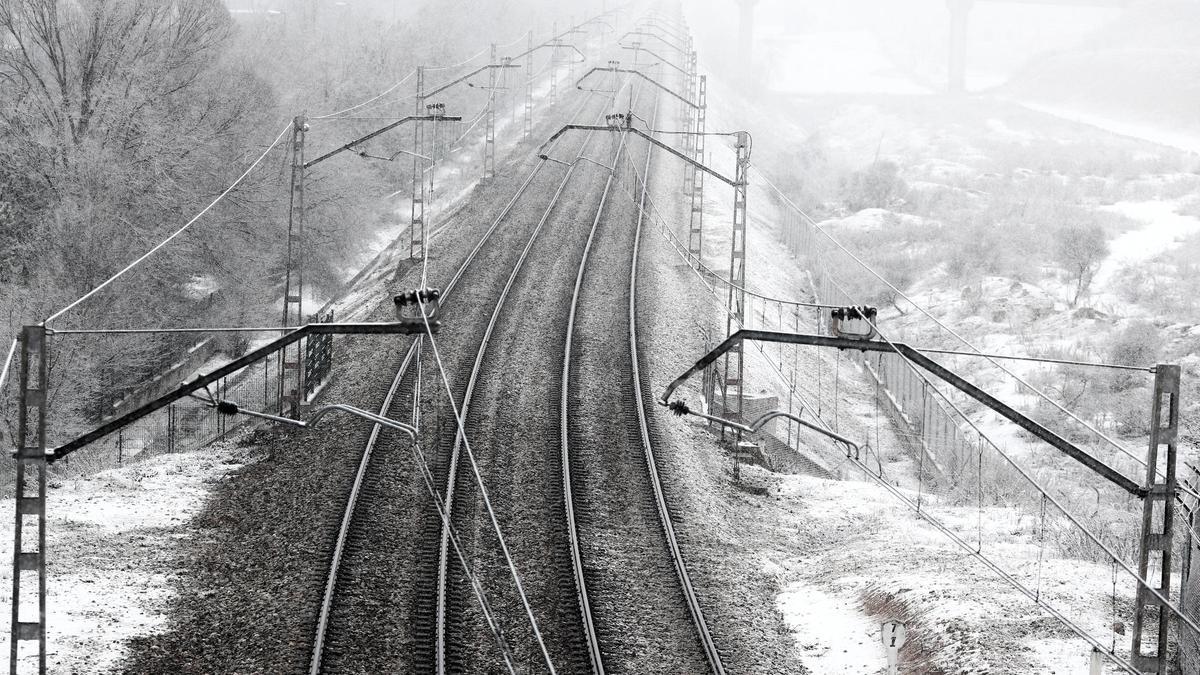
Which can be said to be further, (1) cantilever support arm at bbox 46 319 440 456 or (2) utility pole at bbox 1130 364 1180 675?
(1) cantilever support arm at bbox 46 319 440 456

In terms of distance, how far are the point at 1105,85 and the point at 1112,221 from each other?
260 ft

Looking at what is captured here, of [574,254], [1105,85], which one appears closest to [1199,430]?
[574,254]

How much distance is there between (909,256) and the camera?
50250 millimetres

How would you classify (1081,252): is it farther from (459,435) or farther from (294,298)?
(459,435)

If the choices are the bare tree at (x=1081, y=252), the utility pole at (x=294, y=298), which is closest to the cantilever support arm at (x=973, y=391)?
the utility pole at (x=294, y=298)

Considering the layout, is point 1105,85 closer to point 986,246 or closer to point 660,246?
point 986,246

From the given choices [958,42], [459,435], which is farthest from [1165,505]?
[958,42]

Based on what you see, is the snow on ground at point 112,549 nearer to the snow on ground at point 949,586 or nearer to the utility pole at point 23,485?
the utility pole at point 23,485

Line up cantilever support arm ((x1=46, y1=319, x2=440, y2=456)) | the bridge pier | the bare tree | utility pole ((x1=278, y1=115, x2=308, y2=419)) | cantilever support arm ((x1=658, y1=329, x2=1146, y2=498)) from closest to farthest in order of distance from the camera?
1. cantilever support arm ((x1=658, y1=329, x2=1146, y2=498))
2. cantilever support arm ((x1=46, y1=319, x2=440, y2=456))
3. utility pole ((x1=278, y1=115, x2=308, y2=419))
4. the bare tree
5. the bridge pier

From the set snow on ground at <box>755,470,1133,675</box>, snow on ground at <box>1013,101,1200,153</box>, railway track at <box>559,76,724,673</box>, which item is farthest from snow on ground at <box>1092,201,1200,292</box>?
snow on ground at <box>1013,101,1200,153</box>

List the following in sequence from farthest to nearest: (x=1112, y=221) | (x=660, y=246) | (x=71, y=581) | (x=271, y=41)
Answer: (x=271, y=41) → (x=1112, y=221) → (x=660, y=246) → (x=71, y=581)

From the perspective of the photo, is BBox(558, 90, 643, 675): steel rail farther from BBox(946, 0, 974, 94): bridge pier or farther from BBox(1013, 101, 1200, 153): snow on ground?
BBox(946, 0, 974, 94): bridge pier

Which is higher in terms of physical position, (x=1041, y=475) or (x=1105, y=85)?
(x=1105, y=85)

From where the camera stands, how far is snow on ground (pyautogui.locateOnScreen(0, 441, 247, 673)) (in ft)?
52.6
